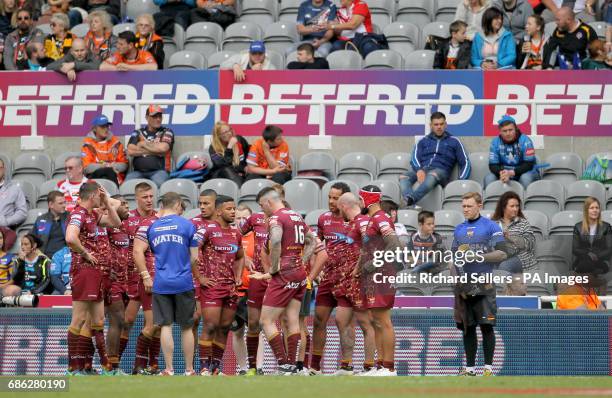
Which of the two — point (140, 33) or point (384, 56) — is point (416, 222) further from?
point (140, 33)

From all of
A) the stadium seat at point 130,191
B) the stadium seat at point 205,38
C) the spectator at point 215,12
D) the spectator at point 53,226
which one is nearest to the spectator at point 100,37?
the stadium seat at point 205,38

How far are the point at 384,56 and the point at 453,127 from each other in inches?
60.2

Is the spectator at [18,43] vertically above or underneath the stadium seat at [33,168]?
above

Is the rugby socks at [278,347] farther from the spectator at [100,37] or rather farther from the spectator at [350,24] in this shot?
the spectator at [100,37]

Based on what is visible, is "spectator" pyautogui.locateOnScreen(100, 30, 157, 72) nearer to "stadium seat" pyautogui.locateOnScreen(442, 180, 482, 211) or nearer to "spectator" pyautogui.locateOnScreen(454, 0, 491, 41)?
"spectator" pyautogui.locateOnScreen(454, 0, 491, 41)

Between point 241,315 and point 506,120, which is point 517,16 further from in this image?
point 241,315

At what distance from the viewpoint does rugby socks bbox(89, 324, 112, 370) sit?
14.9 metres

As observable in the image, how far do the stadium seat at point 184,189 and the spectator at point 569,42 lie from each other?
18.1ft

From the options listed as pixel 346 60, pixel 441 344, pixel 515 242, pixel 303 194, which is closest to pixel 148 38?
pixel 346 60

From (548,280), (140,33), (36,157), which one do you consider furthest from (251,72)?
(548,280)

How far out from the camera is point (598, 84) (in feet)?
64.5

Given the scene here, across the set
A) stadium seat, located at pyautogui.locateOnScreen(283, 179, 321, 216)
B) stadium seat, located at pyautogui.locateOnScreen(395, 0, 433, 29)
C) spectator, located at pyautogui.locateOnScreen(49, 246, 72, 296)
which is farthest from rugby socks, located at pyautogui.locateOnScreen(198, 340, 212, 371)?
stadium seat, located at pyautogui.locateOnScreen(395, 0, 433, 29)

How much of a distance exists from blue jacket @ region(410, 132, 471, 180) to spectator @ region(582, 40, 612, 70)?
2.49 meters

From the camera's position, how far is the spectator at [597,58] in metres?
19.7
